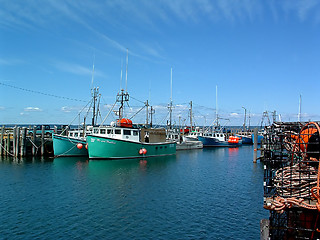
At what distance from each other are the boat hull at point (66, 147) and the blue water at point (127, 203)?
8.17 m

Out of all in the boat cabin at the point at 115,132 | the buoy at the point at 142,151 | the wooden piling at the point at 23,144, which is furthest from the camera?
the buoy at the point at 142,151

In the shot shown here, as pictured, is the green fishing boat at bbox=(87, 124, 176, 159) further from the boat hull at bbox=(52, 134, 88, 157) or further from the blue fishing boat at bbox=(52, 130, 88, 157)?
the boat hull at bbox=(52, 134, 88, 157)

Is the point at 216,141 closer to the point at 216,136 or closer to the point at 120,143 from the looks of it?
the point at 216,136

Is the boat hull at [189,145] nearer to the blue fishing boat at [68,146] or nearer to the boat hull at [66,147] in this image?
the blue fishing boat at [68,146]

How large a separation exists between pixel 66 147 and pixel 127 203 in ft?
82.6

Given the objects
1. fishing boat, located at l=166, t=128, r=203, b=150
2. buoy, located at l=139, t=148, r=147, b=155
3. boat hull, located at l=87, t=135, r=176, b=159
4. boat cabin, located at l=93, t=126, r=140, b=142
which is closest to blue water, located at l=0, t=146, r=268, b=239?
boat hull, located at l=87, t=135, r=176, b=159

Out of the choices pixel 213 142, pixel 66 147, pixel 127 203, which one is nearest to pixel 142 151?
pixel 66 147

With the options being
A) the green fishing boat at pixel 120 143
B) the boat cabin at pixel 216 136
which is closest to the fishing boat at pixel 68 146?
the green fishing boat at pixel 120 143

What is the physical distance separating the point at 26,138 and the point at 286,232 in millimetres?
39504

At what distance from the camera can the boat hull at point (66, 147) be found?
139 feet

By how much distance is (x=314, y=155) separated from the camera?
11.2m

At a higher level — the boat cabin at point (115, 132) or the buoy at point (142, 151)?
the boat cabin at point (115, 132)

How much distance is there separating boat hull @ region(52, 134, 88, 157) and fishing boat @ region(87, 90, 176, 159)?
12.1 ft

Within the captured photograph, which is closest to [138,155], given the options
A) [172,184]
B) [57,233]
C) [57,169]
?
[57,169]
